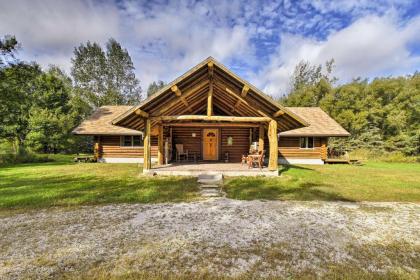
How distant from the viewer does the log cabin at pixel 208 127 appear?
9812mm

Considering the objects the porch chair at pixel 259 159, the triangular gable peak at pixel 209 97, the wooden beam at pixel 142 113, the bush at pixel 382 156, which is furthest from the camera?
the bush at pixel 382 156

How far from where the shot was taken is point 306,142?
17.0 meters

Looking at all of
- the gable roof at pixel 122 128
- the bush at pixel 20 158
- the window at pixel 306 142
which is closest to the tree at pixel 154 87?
the gable roof at pixel 122 128

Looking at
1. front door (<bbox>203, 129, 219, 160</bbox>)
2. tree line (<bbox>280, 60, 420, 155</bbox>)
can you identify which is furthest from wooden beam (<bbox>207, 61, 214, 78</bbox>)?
tree line (<bbox>280, 60, 420, 155</bbox>)

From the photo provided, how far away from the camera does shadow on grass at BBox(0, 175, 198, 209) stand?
654cm

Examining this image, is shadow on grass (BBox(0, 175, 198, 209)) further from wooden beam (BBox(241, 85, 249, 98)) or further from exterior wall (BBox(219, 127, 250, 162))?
exterior wall (BBox(219, 127, 250, 162))

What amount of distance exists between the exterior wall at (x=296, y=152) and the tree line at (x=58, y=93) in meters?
21.0

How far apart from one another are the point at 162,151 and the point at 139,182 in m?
3.73

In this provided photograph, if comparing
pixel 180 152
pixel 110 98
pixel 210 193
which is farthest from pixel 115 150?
pixel 110 98

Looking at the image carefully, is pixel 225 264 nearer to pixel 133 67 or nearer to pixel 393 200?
pixel 393 200

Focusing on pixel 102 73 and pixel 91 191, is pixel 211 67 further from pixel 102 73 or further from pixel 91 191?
pixel 102 73

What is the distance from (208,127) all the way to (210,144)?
4.02 feet

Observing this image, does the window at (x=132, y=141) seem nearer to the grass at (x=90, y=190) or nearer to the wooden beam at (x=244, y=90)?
the grass at (x=90, y=190)

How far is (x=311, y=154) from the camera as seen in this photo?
17.0 m
